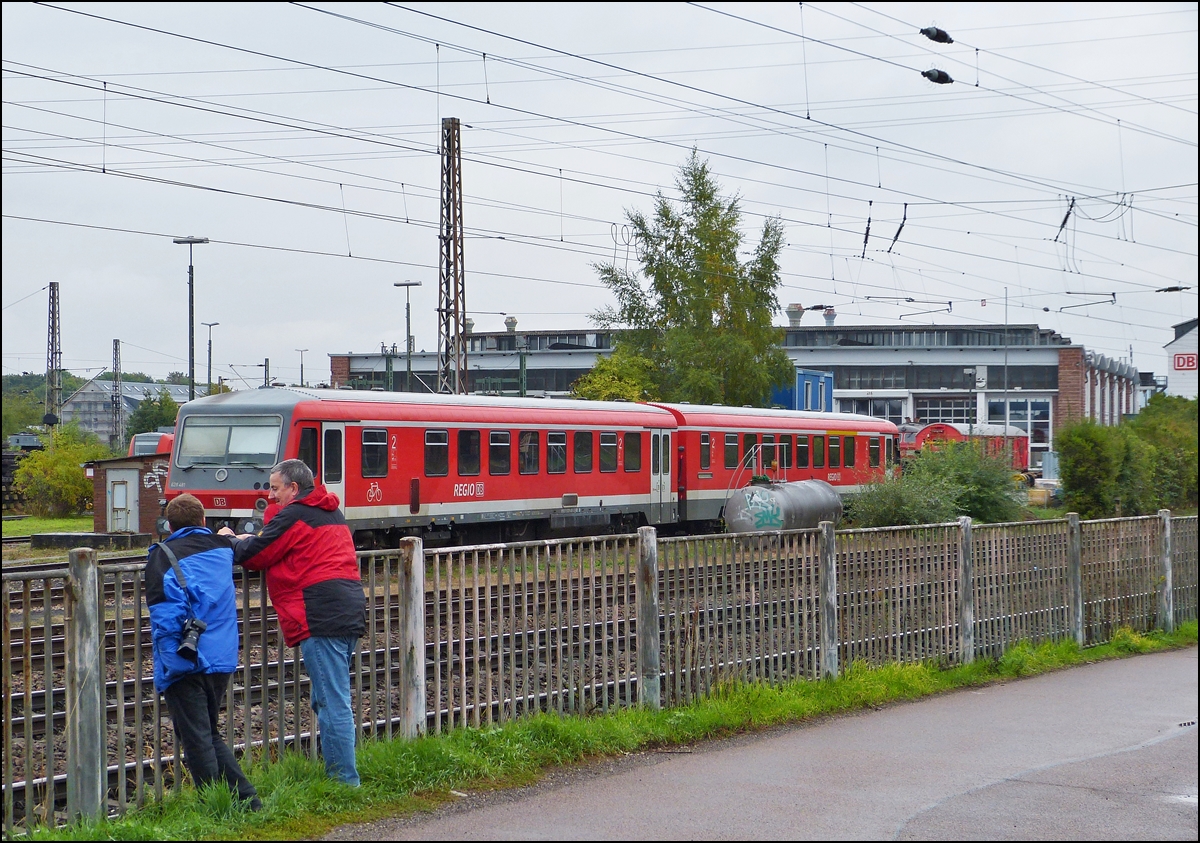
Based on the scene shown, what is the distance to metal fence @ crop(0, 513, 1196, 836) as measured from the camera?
6227 millimetres

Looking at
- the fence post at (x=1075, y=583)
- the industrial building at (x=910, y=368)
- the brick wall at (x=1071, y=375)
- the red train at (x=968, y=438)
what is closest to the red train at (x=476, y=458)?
the red train at (x=968, y=438)

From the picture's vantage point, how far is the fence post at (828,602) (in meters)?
10.4

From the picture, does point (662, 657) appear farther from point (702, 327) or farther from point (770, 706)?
point (702, 327)

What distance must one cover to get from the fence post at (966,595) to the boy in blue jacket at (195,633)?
24.5 ft

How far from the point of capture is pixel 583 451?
25.1 metres

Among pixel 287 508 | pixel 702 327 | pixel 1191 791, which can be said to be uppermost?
pixel 702 327

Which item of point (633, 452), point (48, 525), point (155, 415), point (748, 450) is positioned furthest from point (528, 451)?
point (155, 415)

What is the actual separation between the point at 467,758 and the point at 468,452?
15395mm

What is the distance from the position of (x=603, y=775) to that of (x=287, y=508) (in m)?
2.44

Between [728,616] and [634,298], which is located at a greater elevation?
[634,298]

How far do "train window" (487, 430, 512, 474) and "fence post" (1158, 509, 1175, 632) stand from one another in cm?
1116

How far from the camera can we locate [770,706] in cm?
935

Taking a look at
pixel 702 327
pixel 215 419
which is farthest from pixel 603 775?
pixel 702 327

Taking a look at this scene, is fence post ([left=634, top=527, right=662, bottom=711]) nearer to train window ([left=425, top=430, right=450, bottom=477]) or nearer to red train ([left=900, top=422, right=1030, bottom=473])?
train window ([left=425, top=430, right=450, bottom=477])
